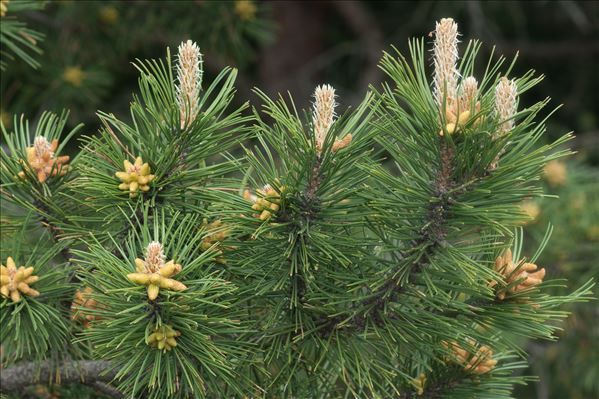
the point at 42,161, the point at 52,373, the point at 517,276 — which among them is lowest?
the point at 52,373

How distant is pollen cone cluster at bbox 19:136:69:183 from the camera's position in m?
1.06

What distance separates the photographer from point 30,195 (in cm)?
107

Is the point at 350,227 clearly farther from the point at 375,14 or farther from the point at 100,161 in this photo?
the point at 375,14

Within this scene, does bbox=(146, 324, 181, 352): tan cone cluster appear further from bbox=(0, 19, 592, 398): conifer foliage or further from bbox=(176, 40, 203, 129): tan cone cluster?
bbox=(176, 40, 203, 129): tan cone cluster

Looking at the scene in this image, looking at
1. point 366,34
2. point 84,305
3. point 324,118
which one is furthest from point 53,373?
point 366,34

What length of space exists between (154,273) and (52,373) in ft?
0.96

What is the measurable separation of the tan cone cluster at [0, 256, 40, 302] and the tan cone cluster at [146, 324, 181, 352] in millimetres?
196

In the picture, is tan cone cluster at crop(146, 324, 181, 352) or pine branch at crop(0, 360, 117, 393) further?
pine branch at crop(0, 360, 117, 393)

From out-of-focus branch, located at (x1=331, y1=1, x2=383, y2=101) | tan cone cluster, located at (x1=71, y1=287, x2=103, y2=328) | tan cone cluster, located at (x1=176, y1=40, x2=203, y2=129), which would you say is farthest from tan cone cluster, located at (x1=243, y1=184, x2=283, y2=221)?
out-of-focus branch, located at (x1=331, y1=1, x2=383, y2=101)

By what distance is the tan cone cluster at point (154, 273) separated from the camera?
33.1 inches

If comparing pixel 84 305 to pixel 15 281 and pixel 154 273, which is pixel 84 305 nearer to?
pixel 15 281

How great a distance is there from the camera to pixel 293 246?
36.6 inches

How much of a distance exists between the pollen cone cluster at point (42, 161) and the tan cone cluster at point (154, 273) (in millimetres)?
268

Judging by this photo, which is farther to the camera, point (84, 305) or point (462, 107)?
point (84, 305)
